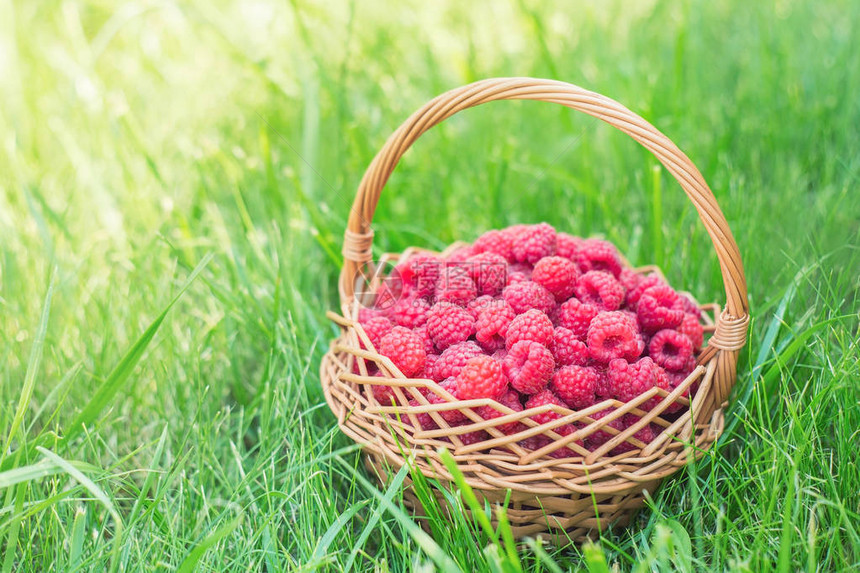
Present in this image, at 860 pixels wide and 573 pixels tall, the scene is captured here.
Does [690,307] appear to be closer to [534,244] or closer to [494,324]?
[534,244]

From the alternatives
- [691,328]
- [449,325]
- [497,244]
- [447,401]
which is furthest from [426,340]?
[691,328]

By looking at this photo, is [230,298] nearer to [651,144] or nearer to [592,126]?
[651,144]

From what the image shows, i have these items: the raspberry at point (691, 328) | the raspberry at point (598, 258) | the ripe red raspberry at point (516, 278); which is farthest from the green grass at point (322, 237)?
the ripe red raspberry at point (516, 278)

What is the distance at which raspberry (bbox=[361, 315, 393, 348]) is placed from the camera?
1335 mm

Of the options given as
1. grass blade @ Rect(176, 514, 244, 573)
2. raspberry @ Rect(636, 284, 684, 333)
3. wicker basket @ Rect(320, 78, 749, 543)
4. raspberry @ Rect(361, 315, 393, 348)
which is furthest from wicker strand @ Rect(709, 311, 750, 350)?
grass blade @ Rect(176, 514, 244, 573)

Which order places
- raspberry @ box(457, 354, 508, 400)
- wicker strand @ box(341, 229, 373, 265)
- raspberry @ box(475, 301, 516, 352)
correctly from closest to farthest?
raspberry @ box(457, 354, 508, 400), raspberry @ box(475, 301, 516, 352), wicker strand @ box(341, 229, 373, 265)

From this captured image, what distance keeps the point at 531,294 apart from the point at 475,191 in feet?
→ 2.97

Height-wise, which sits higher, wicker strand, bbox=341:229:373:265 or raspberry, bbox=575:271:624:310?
wicker strand, bbox=341:229:373:265

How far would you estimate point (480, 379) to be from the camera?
115 cm

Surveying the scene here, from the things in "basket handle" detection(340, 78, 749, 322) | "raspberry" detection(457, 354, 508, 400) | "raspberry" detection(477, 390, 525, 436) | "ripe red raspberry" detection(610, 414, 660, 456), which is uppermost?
"basket handle" detection(340, 78, 749, 322)

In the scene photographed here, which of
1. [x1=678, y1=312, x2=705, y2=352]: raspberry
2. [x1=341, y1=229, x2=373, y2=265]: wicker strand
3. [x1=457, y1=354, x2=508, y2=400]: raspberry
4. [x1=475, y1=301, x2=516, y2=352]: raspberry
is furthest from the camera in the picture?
[x1=341, y1=229, x2=373, y2=265]: wicker strand

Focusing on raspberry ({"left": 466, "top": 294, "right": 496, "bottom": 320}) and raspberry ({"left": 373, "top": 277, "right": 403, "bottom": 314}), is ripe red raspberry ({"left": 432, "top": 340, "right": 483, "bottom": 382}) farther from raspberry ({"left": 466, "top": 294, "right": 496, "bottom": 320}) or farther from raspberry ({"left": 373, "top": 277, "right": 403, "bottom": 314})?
raspberry ({"left": 373, "top": 277, "right": 403, "bottom": 314})

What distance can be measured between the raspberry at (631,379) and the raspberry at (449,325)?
26 cm

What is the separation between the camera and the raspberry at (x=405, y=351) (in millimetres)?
1234
